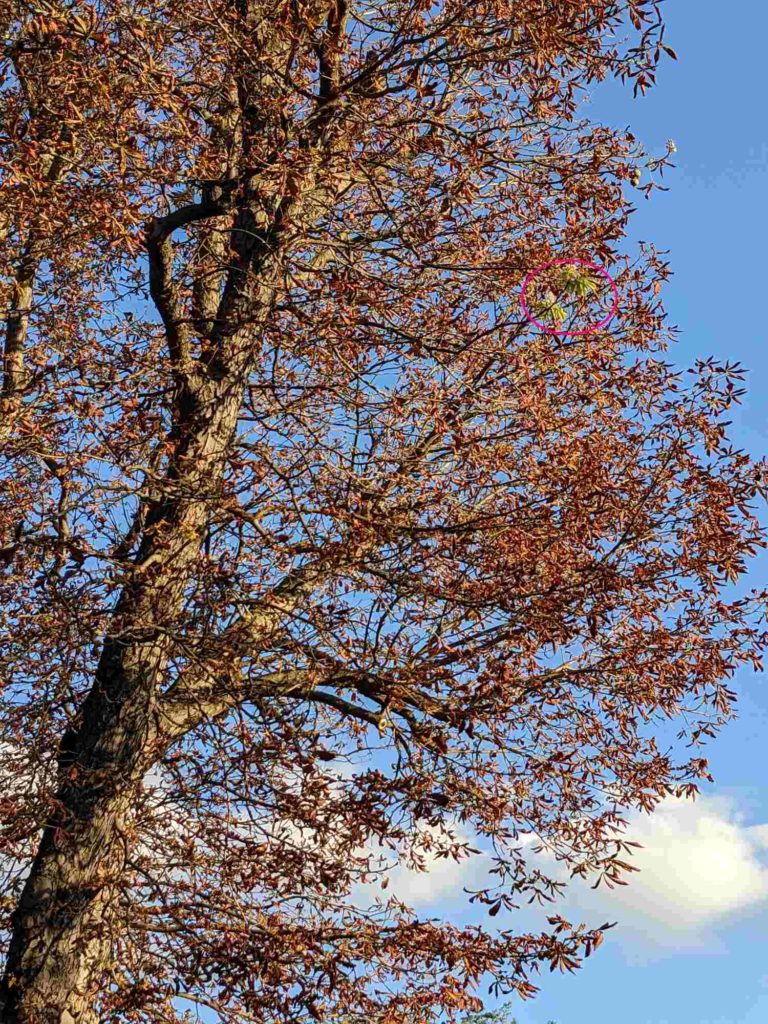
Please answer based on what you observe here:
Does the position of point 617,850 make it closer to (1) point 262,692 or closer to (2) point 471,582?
(2) point 471,582

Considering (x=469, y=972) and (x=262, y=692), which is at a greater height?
(x=262, y=692)

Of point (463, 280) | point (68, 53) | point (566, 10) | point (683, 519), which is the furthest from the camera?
point (463, 280)

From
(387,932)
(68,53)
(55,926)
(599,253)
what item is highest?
(599,253)

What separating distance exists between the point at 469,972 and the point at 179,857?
283 cm

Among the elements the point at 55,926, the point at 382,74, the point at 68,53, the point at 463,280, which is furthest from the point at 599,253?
the point at 55,926

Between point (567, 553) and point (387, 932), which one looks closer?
point (387, 932)

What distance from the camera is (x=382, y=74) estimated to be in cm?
964

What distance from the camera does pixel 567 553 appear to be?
10.1m

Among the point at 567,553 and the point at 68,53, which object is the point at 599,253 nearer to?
the point at 567,553

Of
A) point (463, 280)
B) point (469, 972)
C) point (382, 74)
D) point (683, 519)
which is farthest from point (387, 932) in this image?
point (382, 74)

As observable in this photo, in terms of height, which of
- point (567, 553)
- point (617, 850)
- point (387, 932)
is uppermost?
point (567, 553)

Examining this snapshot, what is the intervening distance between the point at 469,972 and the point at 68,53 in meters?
8.19

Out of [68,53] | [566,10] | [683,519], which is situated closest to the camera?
[68,53]

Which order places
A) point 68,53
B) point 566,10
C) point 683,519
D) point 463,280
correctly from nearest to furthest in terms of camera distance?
1. point 68,53
2. point 566,10
3. point 683,519
4. point 463,280
